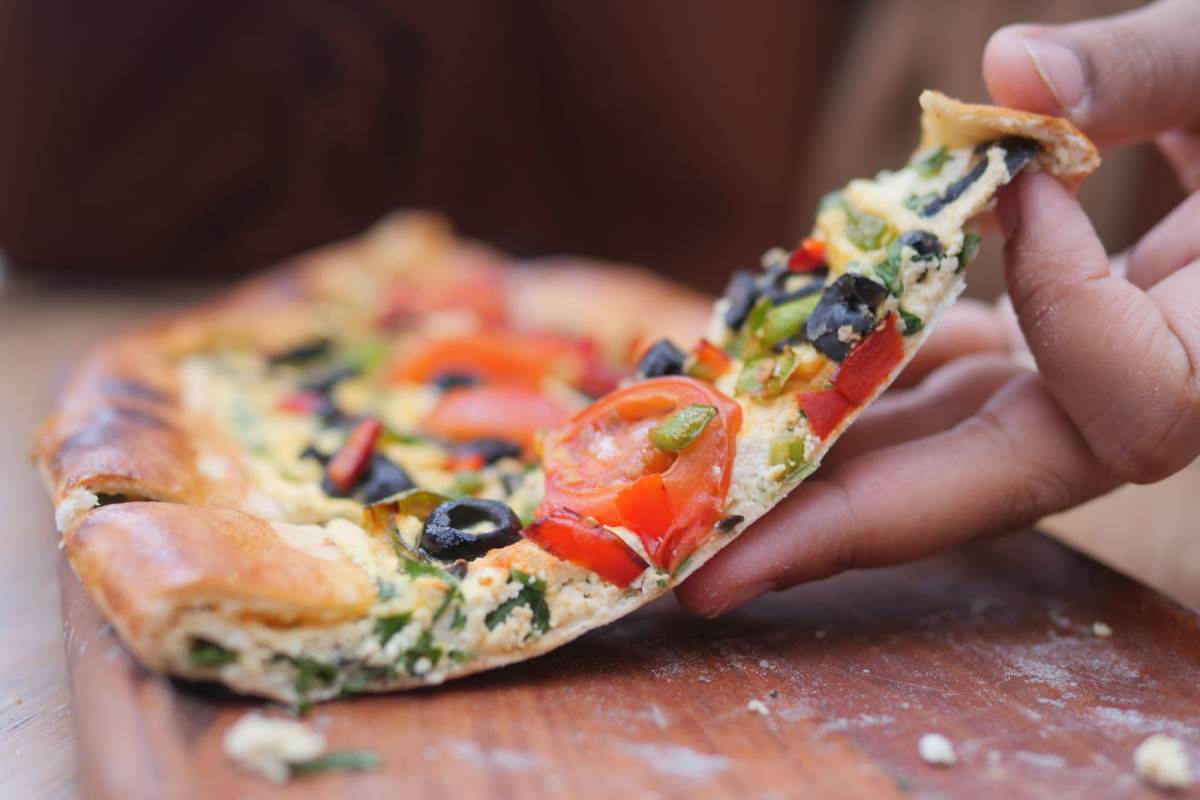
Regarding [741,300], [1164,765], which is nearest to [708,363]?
[741,300]

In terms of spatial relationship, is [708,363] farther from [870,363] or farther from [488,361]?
[488,361]

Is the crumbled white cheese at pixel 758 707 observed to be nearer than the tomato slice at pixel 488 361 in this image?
Yes

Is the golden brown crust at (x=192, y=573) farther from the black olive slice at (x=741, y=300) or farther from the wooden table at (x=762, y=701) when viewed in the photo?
the black olive slice at (x=741, y=300)

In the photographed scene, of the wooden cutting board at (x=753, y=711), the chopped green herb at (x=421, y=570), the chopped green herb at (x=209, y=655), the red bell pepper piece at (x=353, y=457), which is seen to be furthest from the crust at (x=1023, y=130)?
the chopped green herb at (x=209, y=655)

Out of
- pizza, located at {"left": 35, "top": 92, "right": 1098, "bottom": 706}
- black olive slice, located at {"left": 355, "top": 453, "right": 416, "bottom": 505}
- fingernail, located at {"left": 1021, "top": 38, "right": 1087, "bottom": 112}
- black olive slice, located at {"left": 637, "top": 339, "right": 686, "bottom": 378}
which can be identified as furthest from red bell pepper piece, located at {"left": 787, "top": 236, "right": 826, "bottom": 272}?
black olive slice, located at {"left": 355, "top": 453, "right": 416, "bottom": 505}

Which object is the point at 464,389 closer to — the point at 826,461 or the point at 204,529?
the point at 826,461

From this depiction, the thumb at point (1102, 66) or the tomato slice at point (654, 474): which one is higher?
the thumb at point (1102, 66)

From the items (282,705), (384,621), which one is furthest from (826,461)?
→ (282,705)
